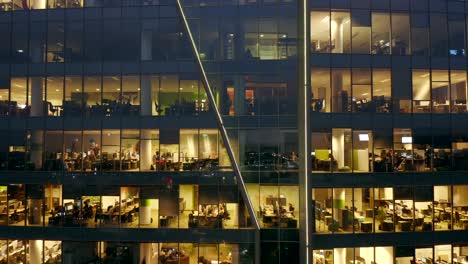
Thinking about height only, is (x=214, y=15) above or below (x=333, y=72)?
above

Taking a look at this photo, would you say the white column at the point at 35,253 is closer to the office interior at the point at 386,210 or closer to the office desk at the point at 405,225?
the office interior at the point at 386,210

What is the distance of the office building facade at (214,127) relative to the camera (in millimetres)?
24016

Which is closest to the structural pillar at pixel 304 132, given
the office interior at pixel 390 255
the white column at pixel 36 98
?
the office interior at pixel 390 255

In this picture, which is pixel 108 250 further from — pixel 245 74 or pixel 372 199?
pixel 372 199

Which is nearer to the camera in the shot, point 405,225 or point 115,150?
point 405,225

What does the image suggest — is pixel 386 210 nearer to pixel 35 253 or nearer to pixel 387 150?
pixel 387 150

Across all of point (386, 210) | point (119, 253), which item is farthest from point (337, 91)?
point (119, 253)

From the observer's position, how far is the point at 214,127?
24641 millimetres

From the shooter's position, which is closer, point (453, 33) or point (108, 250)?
point (108, 250)

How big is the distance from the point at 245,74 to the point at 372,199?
12.1 m

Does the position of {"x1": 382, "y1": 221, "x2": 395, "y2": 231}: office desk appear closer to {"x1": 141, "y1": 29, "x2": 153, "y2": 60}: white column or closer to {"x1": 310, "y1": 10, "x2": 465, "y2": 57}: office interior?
{"x1": 310, "y1": 10, "x2": 465, "y2": 57}: office interior

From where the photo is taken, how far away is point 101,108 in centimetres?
2545

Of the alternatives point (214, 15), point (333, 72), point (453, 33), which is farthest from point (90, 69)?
point (453, 33)

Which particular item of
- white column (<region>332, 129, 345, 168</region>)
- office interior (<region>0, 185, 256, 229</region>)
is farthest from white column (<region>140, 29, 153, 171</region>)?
white column (<region>332, 129, 345, 168</region>)
